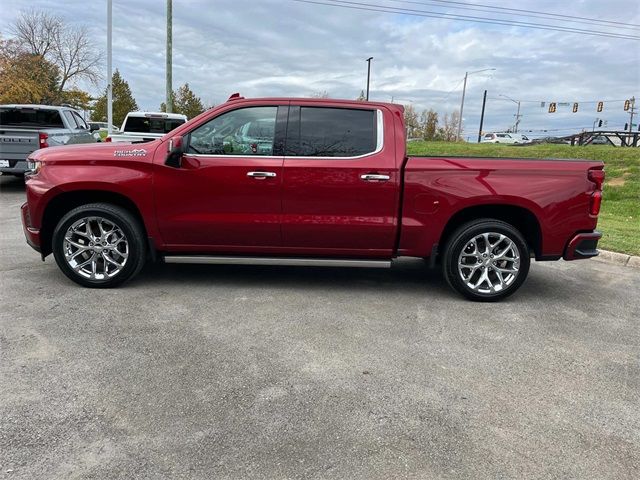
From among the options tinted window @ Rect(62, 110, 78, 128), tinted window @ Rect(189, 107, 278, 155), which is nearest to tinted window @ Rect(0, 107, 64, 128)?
tinted window @ Rect(62, 110, 78, 128)

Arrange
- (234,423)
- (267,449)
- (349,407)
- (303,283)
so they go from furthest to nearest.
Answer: (303,283), (349,407), (234,423), (267,449)

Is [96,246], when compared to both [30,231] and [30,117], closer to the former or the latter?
[30,231]

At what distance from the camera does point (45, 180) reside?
493 centimetres

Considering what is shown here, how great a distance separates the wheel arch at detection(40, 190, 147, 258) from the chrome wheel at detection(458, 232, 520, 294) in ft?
10.7

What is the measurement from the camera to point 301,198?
490cm

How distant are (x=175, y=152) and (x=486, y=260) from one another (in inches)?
126

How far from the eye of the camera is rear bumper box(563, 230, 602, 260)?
4980 millimetres

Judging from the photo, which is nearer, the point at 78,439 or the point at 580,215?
the point at 78,439

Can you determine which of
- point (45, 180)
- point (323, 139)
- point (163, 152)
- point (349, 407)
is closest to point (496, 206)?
point (323, 139)

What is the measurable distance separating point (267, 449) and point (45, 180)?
12.3ft

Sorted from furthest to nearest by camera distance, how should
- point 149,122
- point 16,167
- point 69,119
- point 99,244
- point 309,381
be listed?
point 149,122
point 69,119
point 16,167
point 99,244
point 309,381

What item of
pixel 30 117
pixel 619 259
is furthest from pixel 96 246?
pixel 30 117

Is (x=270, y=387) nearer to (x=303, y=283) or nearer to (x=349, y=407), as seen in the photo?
(x=349, y=407)

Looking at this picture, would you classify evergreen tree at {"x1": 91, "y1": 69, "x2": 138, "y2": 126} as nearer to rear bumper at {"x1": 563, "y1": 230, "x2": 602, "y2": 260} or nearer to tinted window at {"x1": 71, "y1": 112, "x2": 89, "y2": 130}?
tinted window at {"x1": 71, "y1": 112, "x2": 89, "y2": 130}
